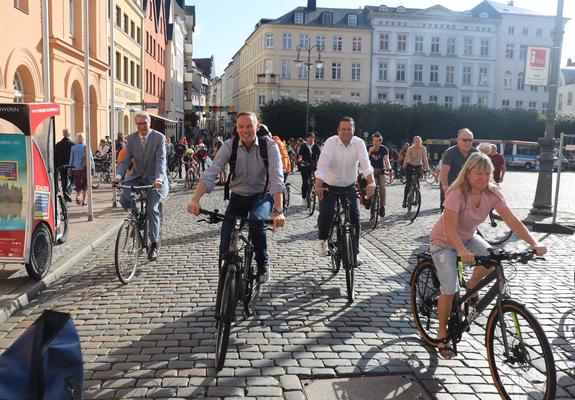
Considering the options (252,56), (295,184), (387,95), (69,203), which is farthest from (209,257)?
(252,56)

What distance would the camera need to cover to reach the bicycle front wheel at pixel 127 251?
23.5 ft

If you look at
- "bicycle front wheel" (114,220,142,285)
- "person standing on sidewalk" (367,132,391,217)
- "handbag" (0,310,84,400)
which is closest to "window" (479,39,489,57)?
"person standing on sidewalk" (367,132,391,217)

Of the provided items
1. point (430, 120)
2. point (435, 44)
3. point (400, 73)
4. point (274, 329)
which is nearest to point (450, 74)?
point (435, 44)

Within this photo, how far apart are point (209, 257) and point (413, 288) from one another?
436 centimetres

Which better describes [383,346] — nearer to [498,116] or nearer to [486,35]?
[498,116]

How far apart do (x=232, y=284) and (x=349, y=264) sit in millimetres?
2243

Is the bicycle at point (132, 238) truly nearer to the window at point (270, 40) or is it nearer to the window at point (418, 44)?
the window at point (418, 44)

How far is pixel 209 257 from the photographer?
9.07 m

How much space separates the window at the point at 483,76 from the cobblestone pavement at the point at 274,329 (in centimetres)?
6963

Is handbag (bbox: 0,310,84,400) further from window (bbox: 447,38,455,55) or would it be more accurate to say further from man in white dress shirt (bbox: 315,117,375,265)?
window (bbox: 447,38,455,55)

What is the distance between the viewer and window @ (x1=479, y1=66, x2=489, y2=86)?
74.3 m

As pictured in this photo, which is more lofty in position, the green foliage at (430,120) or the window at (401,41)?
the window at (401,41)

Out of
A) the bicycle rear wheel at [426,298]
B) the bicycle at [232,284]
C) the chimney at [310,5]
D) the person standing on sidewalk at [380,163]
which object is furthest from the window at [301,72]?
the bicycle rear wheel at [426,298]

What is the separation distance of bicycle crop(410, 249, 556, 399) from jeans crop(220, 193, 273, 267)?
1807mm
